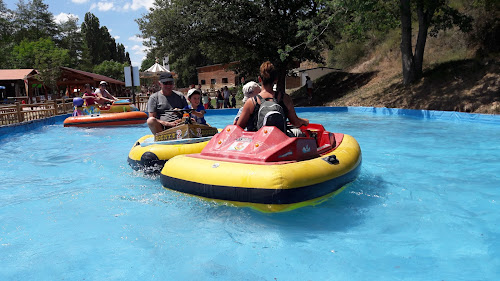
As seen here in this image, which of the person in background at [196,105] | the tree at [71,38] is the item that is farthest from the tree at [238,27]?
the tree at [71,38]

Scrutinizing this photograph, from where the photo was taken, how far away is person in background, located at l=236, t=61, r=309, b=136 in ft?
13.9

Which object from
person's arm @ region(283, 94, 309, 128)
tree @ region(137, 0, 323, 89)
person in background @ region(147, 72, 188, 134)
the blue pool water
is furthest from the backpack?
tree @ region(137, 0, 323, 89)

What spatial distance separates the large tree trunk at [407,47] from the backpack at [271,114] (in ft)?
42.8

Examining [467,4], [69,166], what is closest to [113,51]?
[467,4]

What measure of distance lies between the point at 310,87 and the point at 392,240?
16952mm

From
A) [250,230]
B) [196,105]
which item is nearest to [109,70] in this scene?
[196,105]

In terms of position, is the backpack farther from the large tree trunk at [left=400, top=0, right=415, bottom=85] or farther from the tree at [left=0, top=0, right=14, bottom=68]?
the tree at [left=0, top=0, right=14, bottom=68]

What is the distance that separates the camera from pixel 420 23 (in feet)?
50.8

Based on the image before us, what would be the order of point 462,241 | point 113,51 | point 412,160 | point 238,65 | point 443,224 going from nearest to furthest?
point 462,241, point 443,224, point 412,160, point 238,65, point 113,51

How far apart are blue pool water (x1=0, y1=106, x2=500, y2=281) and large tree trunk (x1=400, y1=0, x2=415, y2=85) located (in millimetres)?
10520

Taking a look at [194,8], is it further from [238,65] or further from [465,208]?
[465,208]

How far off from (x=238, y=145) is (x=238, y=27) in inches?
624

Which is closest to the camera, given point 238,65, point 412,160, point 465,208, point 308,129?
point 465,208

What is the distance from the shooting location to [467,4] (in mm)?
18031
